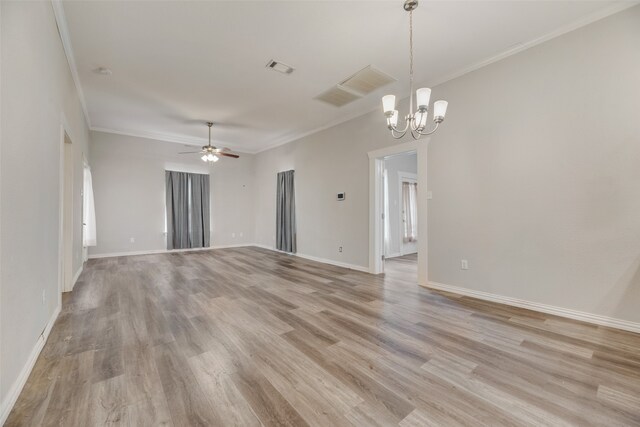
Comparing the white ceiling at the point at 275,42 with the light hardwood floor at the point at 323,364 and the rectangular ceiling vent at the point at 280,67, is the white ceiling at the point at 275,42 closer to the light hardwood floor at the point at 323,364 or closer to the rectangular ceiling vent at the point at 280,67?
the rectangular ceiling vent at the point at 280,67

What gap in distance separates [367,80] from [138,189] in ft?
20.6

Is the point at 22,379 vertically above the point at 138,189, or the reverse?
the point at 138,189

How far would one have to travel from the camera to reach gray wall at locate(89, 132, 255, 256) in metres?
6.40

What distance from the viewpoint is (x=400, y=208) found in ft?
23.7

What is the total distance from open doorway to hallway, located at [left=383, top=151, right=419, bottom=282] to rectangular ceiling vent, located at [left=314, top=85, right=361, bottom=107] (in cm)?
238

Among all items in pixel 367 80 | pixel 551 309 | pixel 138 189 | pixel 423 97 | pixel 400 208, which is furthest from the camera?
pixel 400 208

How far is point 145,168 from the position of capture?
694 centimetres

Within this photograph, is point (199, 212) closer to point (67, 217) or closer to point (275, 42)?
point (67, 217)

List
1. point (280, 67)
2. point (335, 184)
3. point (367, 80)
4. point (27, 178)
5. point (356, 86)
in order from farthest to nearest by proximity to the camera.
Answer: point (335, 184), point (356, 86), point (367, 80), point (280, 67), point (27, 178)

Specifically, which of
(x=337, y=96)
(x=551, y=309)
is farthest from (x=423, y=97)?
(x=551, y=309)

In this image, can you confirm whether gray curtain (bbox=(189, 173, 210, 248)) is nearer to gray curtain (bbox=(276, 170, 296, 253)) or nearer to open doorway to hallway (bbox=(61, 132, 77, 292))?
gray curtain (bbox=(276, 170, 296, 253))

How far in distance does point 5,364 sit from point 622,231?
4866 millimetres

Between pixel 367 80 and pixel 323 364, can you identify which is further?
pixel 367 80

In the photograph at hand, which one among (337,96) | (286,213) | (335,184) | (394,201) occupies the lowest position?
(286,213)
